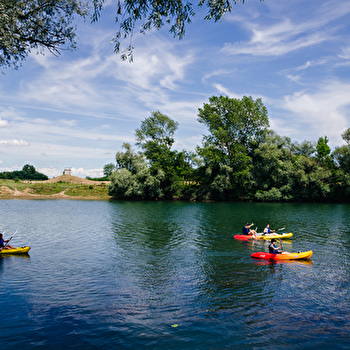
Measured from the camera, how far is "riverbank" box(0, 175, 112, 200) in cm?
7175

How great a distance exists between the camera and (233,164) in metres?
64.8

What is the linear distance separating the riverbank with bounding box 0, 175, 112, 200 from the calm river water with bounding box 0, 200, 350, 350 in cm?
5413

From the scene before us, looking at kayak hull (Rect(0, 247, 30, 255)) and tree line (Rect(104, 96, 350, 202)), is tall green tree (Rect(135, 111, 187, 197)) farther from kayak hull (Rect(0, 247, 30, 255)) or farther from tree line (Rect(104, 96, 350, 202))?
kayak hull (Rect(0, 247, 30, 255))

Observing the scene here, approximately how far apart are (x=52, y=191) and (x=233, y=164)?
167 ft

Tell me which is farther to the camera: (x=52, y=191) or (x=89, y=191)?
(x=89, y=191)

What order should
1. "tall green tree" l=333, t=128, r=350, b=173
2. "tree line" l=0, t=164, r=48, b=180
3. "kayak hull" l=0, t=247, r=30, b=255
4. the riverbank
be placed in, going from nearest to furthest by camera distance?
"kayak hull" l=0, t=247, r=30, b=255 → "tall green tree" l=333, t=128, r=350, b=173 → the riverbank → "tree line" l=0, t=164, r=48, b=180

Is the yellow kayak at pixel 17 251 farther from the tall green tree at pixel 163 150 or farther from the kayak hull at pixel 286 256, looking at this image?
the tall green tree at pixel 163 150

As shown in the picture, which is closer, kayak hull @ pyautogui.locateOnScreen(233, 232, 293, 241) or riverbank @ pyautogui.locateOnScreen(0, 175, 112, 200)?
kayak hull @ pyautogui.locateOnScreen(233, 232, 293, 241)

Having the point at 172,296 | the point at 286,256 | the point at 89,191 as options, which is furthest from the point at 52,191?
the point at 172,296

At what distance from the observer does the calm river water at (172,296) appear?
8.52 m

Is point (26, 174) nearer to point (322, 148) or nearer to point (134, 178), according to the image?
point (134, 178)

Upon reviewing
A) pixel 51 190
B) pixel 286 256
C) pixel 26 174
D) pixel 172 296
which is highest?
pixel 26 174

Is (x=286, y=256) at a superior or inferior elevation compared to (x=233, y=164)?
inferior

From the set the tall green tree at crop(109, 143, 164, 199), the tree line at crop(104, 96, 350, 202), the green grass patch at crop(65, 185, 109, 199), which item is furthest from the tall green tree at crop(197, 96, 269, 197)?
the green grass patch at crop(65, 185, 109, 199)
